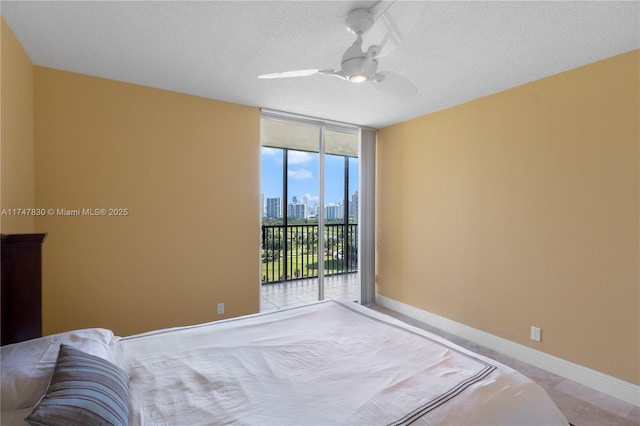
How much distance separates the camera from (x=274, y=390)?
54.1 inches

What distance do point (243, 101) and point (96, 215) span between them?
1.77 m

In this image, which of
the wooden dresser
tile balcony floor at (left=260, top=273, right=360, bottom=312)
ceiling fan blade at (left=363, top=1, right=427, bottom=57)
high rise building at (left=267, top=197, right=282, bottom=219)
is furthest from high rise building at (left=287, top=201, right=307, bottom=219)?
the wooden dresser

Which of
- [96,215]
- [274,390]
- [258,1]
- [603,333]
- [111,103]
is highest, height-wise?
[258,1]

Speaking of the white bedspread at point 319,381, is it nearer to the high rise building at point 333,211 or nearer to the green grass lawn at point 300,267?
the high rise building at point 333,211

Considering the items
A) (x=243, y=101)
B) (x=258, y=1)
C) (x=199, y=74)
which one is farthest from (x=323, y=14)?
(x=243, y=101)

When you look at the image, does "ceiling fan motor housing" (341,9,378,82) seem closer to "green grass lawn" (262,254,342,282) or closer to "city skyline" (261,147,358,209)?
"city skyline" (261,147,358,209)

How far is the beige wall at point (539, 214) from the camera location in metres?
2.34

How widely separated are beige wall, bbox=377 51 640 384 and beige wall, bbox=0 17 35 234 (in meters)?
3.76

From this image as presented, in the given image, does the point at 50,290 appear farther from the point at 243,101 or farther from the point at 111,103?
the point at 243,101

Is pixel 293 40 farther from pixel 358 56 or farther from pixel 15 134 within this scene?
pixel 15 134

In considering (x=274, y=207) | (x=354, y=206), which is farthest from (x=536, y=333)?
(x=274, y=207)

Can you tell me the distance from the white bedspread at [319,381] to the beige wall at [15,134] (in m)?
1.28

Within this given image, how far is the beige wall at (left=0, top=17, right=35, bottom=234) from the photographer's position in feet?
6.49

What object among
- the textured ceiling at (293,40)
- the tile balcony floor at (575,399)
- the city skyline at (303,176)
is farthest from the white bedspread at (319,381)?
the city skyline at (303,176)
